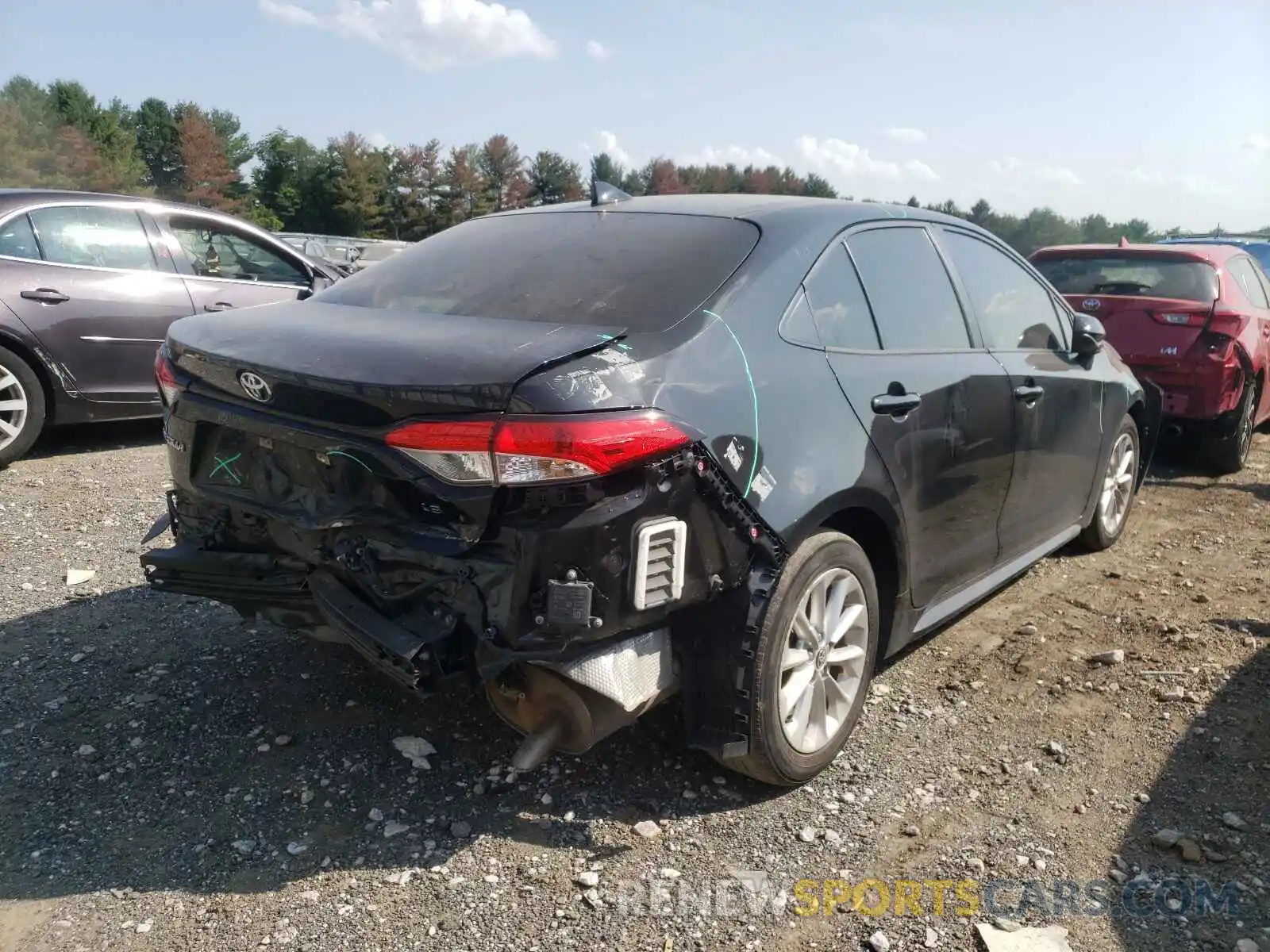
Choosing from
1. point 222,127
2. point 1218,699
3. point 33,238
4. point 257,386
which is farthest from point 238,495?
point 222,127

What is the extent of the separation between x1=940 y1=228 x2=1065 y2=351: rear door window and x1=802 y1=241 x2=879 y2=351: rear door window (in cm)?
81

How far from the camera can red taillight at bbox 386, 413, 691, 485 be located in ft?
7.43

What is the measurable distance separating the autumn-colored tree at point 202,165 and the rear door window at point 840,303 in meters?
69.1

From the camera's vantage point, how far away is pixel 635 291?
2.79 meters

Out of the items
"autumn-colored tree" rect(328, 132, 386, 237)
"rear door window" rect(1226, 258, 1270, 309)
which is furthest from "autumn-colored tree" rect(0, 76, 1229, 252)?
"rear door window" rect(1226, 258, 1270, 309)

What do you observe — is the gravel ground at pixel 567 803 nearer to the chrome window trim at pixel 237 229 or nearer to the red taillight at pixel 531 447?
the red taillight at pixel 531 447

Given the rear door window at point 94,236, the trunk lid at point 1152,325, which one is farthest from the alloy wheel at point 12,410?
the trunk lid at point 1152,325

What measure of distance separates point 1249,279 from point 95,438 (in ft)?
27.9

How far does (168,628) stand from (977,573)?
3.09 meters

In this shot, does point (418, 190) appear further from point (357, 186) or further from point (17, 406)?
point (17, 406)

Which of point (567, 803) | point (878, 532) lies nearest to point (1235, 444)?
point (878, 532)

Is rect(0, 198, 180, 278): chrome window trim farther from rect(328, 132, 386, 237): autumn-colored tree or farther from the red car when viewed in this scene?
rect(328, 132, 386, 237): autumn-colored tree

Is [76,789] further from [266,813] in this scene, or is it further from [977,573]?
[977,573]

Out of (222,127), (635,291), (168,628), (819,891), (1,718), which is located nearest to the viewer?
(819,891)
